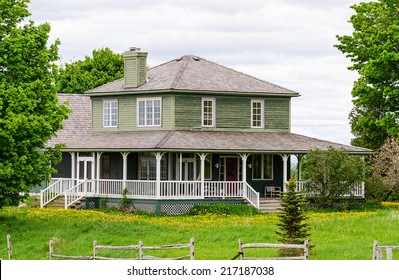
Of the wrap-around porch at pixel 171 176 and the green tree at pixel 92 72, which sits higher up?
the green tree at pixel 92 72

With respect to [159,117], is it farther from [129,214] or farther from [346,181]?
[346,181]

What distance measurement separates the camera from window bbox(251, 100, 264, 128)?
59.6 m

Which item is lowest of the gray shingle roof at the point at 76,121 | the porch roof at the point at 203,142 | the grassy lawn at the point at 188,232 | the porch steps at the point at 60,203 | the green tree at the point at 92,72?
the grassy lawn at the point at 188,232

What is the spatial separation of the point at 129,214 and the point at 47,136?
7.37 meters

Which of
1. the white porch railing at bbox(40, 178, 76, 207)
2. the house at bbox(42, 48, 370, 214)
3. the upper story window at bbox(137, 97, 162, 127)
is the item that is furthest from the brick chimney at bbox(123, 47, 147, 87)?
the white porch railing at bbox(40, 178, 76, 207)

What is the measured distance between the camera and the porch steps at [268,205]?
179ft

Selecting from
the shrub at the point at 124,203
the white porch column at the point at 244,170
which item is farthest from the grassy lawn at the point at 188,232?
the white porch column at the point at 244,170

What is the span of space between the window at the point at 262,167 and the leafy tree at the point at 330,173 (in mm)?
3673

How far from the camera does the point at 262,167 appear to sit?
59.1 metres

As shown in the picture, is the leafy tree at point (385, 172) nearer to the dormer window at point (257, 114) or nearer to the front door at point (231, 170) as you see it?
the dormer window at point (257, 114)

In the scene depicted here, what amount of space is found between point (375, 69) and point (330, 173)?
41.8 ft

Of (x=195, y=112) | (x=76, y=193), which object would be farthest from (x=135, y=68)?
(x=76, y=193)

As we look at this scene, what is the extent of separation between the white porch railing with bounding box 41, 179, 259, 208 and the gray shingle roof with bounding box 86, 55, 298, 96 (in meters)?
5.58

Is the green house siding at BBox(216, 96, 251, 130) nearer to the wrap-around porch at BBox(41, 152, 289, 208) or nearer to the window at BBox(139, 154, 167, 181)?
the wrap-around porch at BBox(41, 152, 289, 208)
